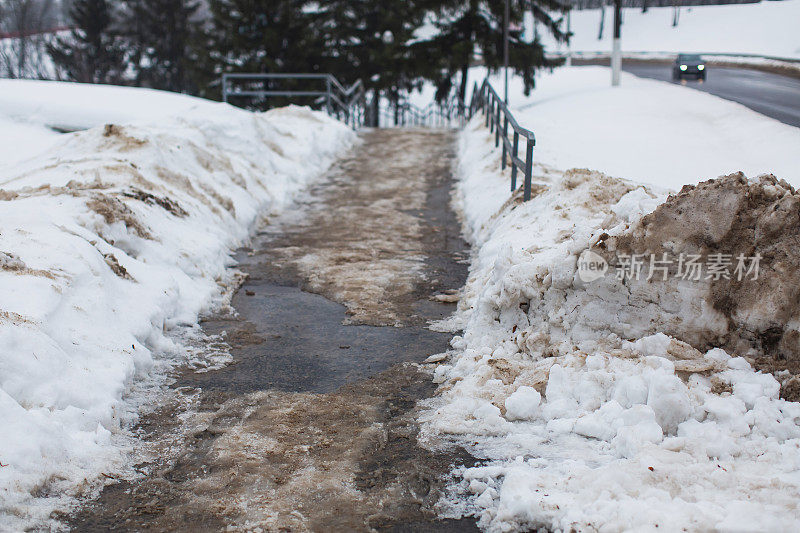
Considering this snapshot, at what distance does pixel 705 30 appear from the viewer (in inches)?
1761

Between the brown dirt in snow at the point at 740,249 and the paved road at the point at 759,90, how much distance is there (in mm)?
9689

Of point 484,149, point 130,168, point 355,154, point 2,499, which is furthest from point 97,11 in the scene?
point 2,499

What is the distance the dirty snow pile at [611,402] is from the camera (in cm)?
313

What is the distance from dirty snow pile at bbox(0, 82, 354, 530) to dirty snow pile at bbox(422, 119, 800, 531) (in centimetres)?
193

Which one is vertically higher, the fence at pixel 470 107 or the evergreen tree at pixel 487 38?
the evergreen tree at pixel 487 38

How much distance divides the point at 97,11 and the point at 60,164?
32267 millimetres

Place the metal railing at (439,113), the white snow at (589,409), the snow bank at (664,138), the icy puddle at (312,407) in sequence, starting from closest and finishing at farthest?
1. the white snow at (589,409)
2. the icy puddle at (312,407)
3. the snow bank at (664,138)
4. the metal railing at (439,113)

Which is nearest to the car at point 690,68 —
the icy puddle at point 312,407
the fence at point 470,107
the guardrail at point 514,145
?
the fence at point 470,107

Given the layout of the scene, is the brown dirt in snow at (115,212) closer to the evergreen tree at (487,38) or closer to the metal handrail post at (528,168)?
the metal handrail post at (528,168)

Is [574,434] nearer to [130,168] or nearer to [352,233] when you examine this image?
[352,233]

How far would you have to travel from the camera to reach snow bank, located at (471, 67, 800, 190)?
35.8ft

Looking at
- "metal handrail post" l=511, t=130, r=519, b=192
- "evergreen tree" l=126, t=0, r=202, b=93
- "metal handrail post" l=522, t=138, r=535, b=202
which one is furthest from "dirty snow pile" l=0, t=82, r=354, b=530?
"evergreen tree" l=126, t=0, r=202, b=93
